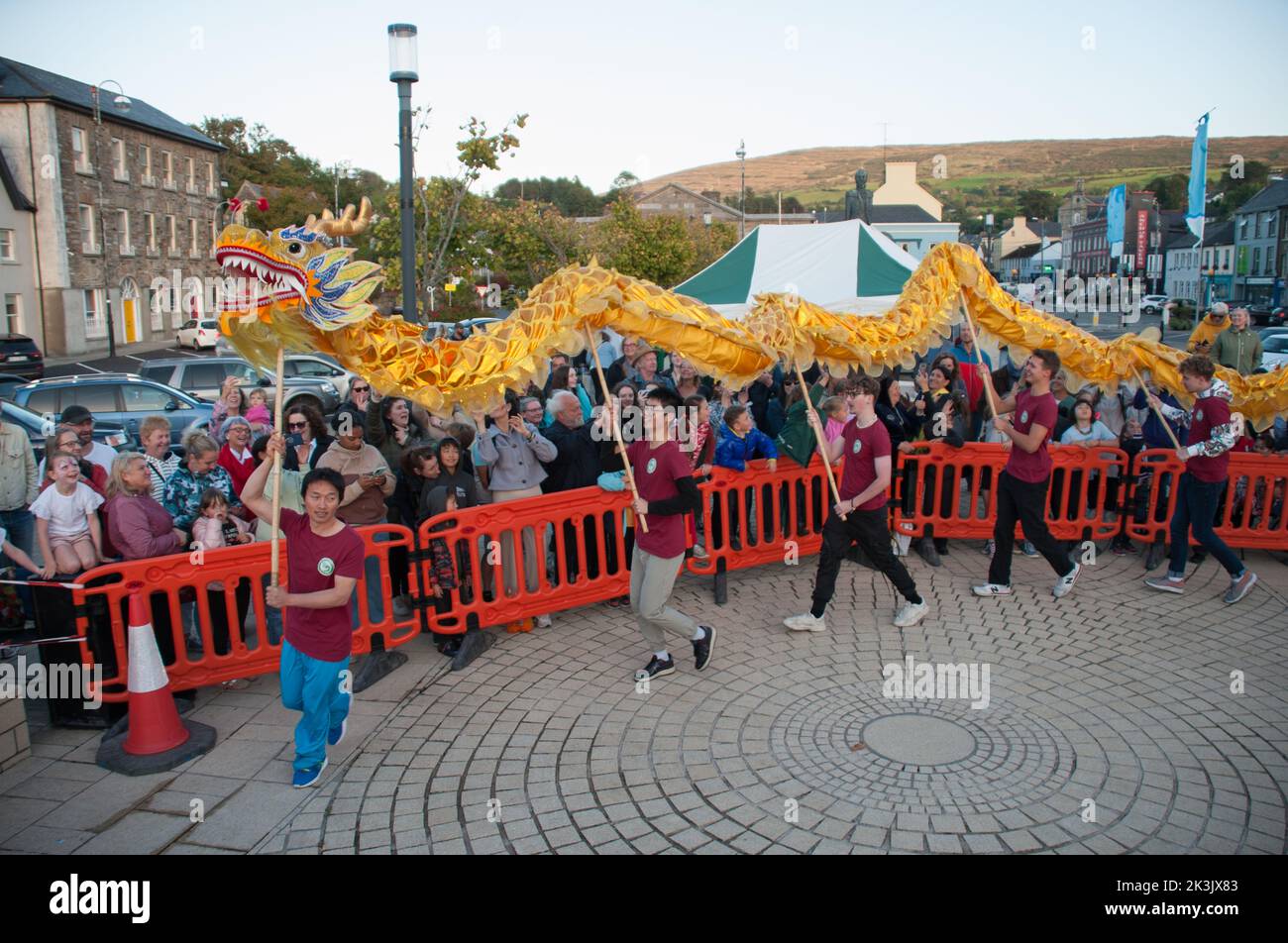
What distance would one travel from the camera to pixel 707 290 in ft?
50.0

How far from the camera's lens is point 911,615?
7211 mm

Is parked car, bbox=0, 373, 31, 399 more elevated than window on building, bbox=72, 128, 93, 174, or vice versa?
window on building, bbox=72, 128, 93, 174

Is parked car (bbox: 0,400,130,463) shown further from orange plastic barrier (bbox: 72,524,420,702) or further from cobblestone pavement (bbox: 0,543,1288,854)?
cobblestone pavement (bbox: 0,543,1288,854)

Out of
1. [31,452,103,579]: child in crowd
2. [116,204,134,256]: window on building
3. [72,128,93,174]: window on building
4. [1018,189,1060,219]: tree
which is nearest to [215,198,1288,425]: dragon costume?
[31,452,103,579]: child in crowd

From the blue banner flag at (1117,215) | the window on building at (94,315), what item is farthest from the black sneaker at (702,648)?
the blue banner flag at (1117,215)

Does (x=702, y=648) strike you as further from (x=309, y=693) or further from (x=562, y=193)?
(x=562, y=193)

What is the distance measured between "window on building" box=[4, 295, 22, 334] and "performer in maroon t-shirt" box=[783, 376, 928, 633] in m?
36.7

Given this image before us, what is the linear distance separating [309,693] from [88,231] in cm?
3928

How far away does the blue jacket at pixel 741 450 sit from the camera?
8.20m

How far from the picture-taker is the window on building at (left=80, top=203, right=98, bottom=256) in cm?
3644

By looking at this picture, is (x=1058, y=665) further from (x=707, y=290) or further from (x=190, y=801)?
(x=707, y=290)

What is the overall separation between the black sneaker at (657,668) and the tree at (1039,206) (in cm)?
13832

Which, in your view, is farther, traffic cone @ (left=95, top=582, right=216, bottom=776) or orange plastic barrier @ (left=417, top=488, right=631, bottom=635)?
orange plastic barrier @ (left=417, top=488, right=631, bottom=635)
